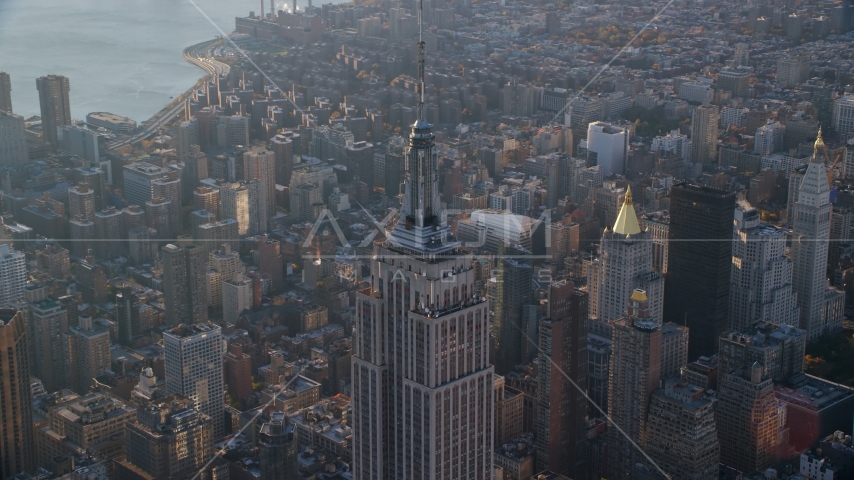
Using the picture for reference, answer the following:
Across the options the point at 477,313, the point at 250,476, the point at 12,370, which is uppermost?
the point at 477,313

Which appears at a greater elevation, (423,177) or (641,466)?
(423,177)

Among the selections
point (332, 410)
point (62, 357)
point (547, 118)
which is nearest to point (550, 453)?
point (332, 410)

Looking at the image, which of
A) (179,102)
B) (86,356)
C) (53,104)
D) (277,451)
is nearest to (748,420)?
(277,451)

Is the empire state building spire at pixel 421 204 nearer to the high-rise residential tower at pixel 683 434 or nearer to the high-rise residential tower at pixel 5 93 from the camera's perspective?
the high-rise residential tower at pixel 683 434

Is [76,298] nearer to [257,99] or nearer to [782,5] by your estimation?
[257,99]

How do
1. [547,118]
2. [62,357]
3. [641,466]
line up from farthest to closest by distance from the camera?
[547,118] < [62,357] < [641,466]

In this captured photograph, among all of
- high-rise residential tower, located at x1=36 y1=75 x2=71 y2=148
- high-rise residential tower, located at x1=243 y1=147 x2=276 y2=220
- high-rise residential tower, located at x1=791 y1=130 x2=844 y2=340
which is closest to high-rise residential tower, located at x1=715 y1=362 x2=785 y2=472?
high-rise residential tower, located at x1=791 y1=130 x2=844 y2=340

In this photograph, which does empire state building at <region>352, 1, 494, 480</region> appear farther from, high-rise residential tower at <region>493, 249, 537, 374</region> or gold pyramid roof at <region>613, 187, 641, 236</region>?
gold pyramid roof at <region>613, 187, 641, 236</region>
